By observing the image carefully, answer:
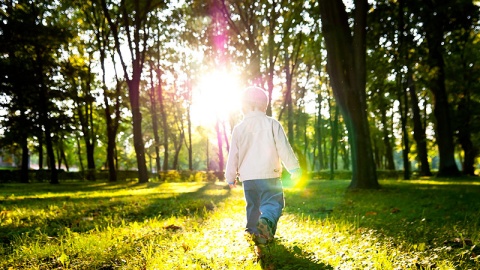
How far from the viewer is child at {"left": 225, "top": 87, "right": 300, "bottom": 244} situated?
4.23m

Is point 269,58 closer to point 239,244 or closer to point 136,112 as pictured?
point 136,112

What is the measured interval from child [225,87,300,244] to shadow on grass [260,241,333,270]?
0.25 metres

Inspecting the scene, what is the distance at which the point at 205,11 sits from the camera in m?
20.8

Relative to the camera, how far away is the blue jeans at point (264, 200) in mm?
4125

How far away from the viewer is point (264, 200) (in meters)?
4.31

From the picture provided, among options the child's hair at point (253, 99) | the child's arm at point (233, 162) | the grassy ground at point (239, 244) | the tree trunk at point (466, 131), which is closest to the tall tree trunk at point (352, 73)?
the grassy ground at point (239, 244)

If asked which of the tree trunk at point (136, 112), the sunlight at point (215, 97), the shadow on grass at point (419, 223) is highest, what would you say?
the sunlight at point (215, 97)

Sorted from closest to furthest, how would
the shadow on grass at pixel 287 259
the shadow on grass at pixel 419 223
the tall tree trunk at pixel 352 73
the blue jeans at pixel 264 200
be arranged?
1. the shadow on grass at pixel 287 259
2. the shadow on grass at pixel 419 223
3. the blue jeans at pixel 264 200
4. the tall tree trunk at pixel 352 73

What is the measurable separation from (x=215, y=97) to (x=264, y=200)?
3096 centimetres

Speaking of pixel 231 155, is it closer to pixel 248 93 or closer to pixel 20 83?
pixel 248 93

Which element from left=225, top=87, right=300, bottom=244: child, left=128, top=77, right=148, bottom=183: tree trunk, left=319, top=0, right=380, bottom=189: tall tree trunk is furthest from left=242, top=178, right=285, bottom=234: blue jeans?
left=128, top=77, right=148, bottom=183: tree trunk

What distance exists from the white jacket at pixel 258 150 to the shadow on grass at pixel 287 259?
2.83ft

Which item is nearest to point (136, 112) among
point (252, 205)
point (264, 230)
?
point (252, 205)

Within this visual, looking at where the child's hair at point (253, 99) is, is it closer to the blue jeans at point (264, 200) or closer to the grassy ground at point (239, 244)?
the blue jeans at point (264, 200)
